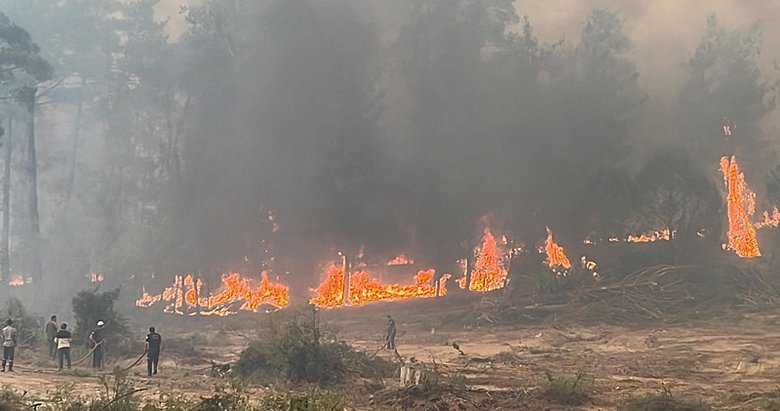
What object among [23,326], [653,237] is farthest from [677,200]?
[23,326]

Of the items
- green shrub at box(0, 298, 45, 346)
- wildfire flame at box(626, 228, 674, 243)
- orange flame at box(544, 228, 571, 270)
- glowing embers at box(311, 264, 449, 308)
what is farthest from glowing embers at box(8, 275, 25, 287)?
wildfire flame at box(626, 228, 674, 243)

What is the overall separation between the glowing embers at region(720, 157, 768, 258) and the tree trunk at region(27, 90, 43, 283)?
40.3m

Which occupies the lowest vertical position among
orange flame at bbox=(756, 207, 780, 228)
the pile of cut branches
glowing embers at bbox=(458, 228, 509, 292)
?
the pile of cut branches

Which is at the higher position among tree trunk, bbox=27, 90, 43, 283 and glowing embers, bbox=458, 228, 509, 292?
tree trunk, bbox=27, 90, 43, 283

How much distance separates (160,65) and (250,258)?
1702 centimetres

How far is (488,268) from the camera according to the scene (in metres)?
32.2

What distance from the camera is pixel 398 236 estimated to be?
110 feet

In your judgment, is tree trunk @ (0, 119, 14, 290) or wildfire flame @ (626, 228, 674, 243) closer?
wildfire flame @ (626, 228, 674, 243)

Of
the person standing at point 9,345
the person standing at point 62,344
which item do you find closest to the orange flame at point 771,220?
the person standing at point 62,344

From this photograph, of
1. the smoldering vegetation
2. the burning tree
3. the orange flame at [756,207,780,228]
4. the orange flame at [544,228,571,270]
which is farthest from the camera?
the smoldering vegetation

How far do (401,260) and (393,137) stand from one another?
7.40m

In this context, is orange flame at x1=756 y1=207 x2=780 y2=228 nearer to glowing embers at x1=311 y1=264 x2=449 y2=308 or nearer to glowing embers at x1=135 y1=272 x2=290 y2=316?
glowing embers at x1=311 y1=264 x2=449 y2=308

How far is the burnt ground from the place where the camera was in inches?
542

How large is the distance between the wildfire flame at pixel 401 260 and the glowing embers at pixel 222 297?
5.60 metres
